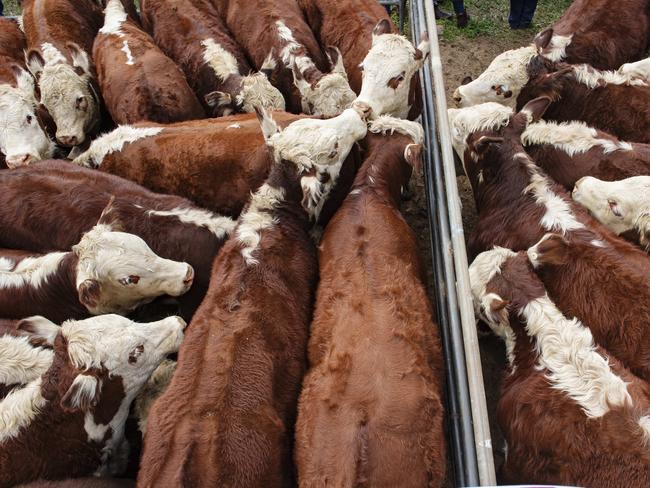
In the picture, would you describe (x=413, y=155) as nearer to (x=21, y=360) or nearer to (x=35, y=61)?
(x=21, y=360)

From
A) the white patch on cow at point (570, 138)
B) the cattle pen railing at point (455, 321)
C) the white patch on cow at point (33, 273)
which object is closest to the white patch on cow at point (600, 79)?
the white patch on cow at point (570, 138)

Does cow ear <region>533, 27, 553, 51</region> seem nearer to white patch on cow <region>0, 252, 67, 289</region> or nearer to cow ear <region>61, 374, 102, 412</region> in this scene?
white patch on cow <region>0, 252, 67, 289</region>

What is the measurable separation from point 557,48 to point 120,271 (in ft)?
15.2

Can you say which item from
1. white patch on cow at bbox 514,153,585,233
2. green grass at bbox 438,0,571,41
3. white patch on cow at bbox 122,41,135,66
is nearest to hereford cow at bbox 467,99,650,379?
white patch on cow at bbox 514,153,585,233

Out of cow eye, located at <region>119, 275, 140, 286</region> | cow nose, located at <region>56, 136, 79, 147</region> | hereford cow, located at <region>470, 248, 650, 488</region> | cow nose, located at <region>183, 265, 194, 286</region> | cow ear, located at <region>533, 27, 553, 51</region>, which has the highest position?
cow ear, located at <region>533, 27, 553, 51</region>

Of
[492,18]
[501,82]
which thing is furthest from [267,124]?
[492,18]

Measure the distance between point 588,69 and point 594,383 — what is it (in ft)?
10.7

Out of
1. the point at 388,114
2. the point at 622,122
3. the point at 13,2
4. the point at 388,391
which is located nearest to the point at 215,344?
the point at 388,391

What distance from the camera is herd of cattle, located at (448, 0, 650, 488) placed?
8.73 feet

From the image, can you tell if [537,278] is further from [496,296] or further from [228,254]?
[228,254]

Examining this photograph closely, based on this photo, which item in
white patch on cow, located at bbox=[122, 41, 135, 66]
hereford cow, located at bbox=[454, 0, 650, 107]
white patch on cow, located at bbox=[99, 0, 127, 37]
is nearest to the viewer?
hereford cow, located at bbox=[454, 0, 650, 107]

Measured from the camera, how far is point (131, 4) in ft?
21.0

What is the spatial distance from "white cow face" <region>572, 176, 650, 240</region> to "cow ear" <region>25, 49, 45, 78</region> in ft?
16.7

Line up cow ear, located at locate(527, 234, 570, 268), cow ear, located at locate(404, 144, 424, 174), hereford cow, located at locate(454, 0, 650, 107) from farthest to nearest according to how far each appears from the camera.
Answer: hereford cow, located at locate(454, 0, 650, 107), cow ear, located at locate(404, 144, 424, 174), cow ear, located at locate(527, 234, 570, 268)
